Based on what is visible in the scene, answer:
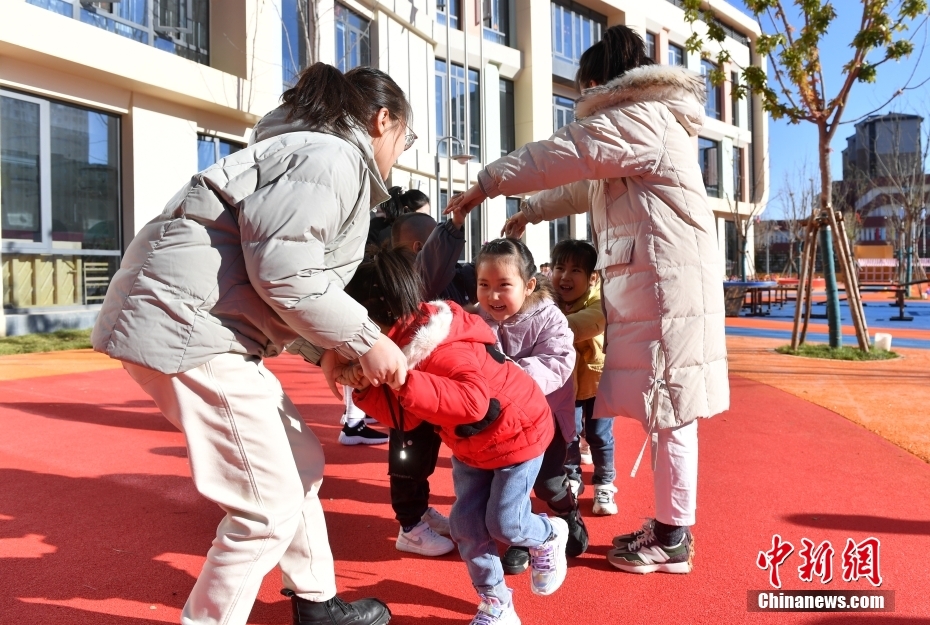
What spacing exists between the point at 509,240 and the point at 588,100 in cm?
63

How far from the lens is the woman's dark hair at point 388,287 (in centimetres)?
225

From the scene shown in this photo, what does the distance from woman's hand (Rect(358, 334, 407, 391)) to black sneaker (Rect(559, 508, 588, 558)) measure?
56.1 inches

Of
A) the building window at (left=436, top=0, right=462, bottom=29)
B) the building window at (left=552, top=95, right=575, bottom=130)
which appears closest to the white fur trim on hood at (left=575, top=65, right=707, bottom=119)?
the building window at (left=436, top=0, right=462, bottom=29)

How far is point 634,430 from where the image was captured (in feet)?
18.1

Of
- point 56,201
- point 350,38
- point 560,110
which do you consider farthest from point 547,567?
point 560,110

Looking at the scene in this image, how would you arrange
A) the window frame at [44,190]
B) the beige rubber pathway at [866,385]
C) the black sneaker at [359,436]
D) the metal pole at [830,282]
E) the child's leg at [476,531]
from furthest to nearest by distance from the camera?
the window frame at [44,190], the metal pole at [830,282], the beige rubber pathway at [866,385], the black sneaker at [359,436], the child's leg at [476,531]

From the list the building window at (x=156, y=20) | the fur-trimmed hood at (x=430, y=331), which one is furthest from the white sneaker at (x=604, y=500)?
the building window at (x=156, y=20)

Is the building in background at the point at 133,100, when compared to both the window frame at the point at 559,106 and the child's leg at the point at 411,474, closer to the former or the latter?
the window frame at the point at 559,106

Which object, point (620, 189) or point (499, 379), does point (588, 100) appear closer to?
point (620, 189)

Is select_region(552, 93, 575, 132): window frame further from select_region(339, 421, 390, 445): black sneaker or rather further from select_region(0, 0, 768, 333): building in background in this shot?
select_region(339, 421, 390, 445): black sneaker

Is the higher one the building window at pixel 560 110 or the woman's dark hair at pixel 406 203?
the building window at pixel 560 110

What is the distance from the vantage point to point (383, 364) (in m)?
1.93

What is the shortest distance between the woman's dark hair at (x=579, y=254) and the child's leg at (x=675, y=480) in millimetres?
1037

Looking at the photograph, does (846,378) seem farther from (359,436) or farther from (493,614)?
(493,614)
